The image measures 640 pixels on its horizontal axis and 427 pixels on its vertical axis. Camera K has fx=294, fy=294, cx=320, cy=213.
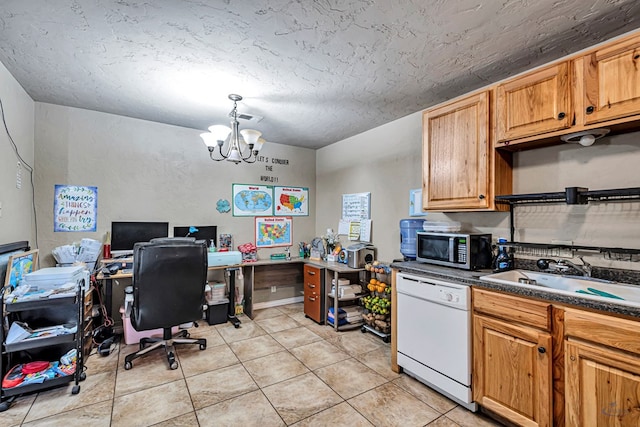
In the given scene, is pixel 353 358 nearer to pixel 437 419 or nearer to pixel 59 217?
pixel 437 419

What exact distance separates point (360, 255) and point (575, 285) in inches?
80.2

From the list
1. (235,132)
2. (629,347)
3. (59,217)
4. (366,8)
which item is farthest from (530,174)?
(59,217)

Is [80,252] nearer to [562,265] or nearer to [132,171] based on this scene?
[132,171]

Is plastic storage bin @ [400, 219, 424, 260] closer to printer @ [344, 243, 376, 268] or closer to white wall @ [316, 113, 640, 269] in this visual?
white wall @ [316, 113, 640, 269]

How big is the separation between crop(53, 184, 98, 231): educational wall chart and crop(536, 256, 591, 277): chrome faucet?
425 centimetres

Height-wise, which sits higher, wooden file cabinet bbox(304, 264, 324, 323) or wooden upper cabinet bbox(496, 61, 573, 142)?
wooden upper cabinet bbox(496, 61, 573, 142)

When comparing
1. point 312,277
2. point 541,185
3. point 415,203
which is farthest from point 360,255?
point 541,185

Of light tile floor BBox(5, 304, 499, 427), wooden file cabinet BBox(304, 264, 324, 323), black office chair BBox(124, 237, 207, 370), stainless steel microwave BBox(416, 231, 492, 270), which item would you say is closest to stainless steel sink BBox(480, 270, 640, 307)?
stainless steel microwave BBox(416, 231, 492, 270)

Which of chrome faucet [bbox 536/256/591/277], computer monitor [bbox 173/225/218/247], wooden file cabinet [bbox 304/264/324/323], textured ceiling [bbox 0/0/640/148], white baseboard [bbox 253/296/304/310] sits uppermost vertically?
textured ceiling [bbox 0/0/640/148]

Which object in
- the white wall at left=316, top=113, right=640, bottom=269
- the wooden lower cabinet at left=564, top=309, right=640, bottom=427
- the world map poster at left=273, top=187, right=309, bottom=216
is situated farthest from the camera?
the world map poster at left=273, top=187, right=309, bottom=216

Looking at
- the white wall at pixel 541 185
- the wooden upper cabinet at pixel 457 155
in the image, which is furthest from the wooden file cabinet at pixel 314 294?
the wooden upper cabinet at pixel 457 155

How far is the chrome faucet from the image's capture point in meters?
1.91

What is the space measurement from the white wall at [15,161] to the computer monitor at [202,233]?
4.41 feet

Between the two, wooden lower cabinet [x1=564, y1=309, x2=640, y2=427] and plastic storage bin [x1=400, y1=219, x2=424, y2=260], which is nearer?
wooden lower cabinet [x1=564, y1=309, x2=640, y2=427]
